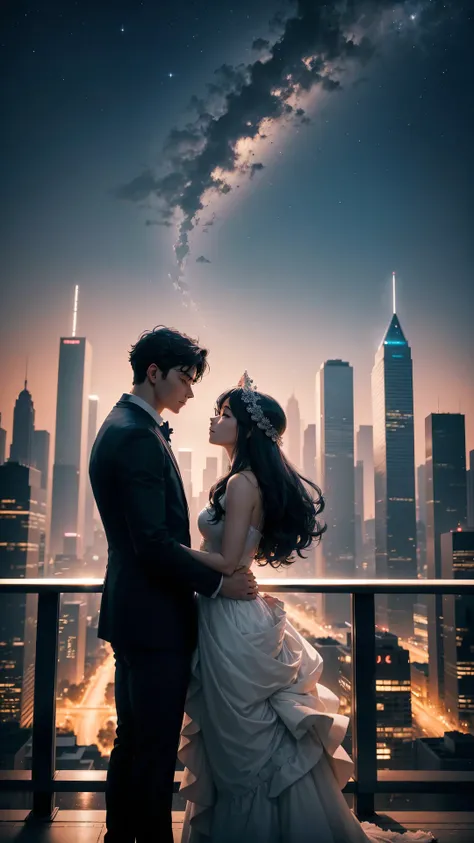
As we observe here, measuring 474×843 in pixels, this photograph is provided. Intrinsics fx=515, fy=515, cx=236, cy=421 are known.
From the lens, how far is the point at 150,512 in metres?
1.40

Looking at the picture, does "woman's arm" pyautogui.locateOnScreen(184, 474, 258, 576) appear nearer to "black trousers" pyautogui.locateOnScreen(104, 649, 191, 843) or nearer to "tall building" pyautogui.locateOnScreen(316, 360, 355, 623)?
"black trousers" pyautogui.locateOnScreen(104, 649, 191, 843)

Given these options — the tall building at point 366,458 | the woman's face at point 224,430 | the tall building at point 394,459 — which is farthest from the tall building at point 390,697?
the tall building at point 366,458

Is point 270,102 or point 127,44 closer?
point 127,44

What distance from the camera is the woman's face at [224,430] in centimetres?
183

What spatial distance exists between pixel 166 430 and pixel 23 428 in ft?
97.4

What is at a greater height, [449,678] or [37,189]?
[37,189]

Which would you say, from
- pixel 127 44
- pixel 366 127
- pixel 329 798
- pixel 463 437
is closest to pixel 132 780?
pixel 329 798

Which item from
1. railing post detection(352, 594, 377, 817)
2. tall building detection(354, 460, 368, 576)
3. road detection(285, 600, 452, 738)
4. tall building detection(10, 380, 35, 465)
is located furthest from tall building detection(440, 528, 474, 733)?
tall building detection(354, 460, 368, 576)

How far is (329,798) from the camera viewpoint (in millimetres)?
1568

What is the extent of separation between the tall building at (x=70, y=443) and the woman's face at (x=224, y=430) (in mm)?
27700

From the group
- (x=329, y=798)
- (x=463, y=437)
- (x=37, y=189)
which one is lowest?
(x=329, y=798)

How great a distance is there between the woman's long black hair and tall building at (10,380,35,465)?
27459 mm

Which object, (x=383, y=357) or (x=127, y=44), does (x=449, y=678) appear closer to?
(x=127, y=44)

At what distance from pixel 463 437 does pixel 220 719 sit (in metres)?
25.2
